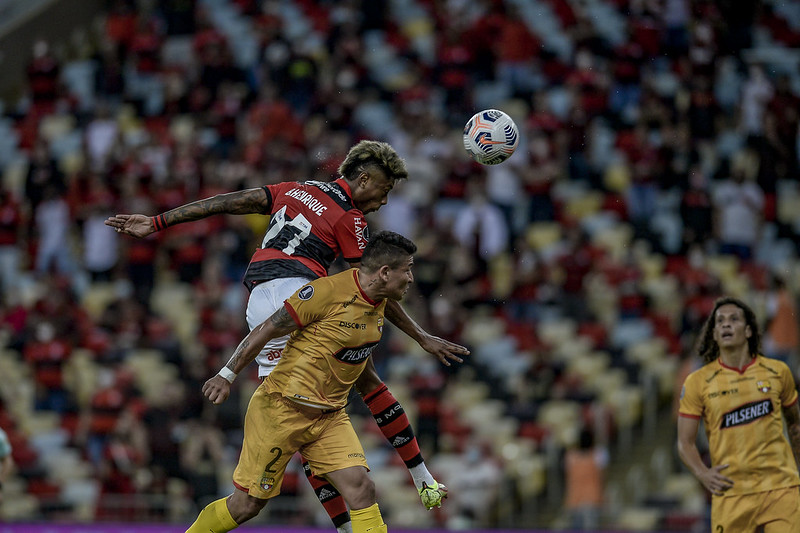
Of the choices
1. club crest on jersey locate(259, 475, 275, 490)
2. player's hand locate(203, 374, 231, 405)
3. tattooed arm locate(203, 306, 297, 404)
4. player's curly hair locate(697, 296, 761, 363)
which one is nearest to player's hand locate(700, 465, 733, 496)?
player's curly hair locate(697, 296, 761, 363)

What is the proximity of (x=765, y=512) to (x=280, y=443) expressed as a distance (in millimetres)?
3537

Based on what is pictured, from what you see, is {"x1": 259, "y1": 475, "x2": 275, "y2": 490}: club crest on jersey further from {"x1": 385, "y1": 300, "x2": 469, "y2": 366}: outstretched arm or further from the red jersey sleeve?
the red jersey sleeve

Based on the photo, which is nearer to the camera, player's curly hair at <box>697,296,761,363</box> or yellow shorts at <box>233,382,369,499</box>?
yellow shorts at <box>233,382,369,499</box>

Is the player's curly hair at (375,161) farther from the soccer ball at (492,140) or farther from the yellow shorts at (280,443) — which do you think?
the yellow shorts at (280,443)

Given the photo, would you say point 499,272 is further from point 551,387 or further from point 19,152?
point 19,152

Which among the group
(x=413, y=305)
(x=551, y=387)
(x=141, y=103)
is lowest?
(x=551, y=387)

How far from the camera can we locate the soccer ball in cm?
929

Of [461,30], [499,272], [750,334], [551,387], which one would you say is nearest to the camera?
[750,334]

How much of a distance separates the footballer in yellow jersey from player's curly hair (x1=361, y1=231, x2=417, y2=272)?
2.67 metres

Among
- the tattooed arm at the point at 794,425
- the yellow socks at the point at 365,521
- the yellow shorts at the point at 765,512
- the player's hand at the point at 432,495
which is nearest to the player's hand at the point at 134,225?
the yellow socks at the point at 365,521

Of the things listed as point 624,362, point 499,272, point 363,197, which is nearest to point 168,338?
point 499,272

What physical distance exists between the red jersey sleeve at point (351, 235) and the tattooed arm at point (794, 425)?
3.41 metres

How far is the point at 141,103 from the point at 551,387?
982cm

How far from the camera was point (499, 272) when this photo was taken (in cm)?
1783
